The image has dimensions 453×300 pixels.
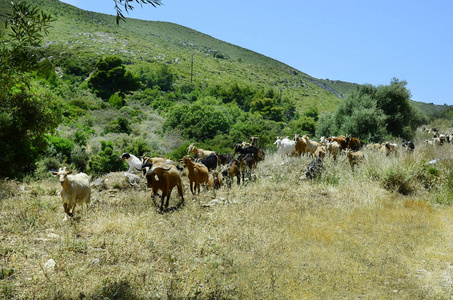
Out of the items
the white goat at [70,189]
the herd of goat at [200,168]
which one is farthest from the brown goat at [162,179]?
the white goat at [70,189]

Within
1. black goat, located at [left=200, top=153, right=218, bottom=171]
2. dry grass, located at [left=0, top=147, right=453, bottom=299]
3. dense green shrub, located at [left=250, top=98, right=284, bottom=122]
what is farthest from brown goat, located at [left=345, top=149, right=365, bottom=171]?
dense green shrub, located at [left=250, top=98, right=284, bottom=122]

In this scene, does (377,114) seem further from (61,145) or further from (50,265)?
(50,265)

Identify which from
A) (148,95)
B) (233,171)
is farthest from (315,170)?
(148,95)

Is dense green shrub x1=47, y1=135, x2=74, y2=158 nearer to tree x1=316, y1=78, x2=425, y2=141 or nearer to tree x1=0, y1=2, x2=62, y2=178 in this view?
tree x1=0, y1=2, x2=62, y2=178

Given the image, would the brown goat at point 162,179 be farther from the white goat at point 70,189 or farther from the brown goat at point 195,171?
the brown goat at point 195,171

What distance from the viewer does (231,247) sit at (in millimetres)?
6215

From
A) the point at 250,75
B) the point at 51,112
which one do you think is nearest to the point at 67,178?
the point at 51,112

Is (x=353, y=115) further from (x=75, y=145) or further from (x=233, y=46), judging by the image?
(x=233, y=46)

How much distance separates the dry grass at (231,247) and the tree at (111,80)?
42956 mm

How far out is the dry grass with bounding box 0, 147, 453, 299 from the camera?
475 cm

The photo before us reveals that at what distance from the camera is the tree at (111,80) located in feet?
163

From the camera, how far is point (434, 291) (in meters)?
5.16

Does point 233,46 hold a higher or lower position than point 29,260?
higher

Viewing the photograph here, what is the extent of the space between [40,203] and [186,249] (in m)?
4.32
